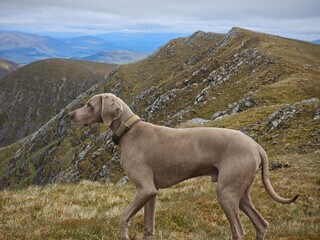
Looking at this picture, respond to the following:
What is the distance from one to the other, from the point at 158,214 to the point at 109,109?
3968 mm

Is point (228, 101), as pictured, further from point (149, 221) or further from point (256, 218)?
point (149, 221)

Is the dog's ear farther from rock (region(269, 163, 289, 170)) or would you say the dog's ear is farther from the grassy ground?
rock (region(269, 163, 289, 170))

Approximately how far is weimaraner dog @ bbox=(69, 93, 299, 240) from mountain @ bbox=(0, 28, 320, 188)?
18365mm

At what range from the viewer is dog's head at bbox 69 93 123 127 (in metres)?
7.62

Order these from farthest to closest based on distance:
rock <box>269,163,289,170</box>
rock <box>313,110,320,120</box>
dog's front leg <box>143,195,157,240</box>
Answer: rock <box>313,110,320,120</box> → rock <box>269,163,289,170</box> → dog's front leg <box>143,195,157,240</box>

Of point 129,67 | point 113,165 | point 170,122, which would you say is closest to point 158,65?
point 129,67

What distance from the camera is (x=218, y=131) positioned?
7.02 m

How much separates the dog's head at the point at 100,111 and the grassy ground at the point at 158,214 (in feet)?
8.13

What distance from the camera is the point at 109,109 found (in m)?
7.60

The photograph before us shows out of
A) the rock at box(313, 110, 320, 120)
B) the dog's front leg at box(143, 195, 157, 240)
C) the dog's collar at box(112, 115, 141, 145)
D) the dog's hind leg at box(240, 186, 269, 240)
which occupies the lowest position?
the rock at box(313, 110, 320, 120)

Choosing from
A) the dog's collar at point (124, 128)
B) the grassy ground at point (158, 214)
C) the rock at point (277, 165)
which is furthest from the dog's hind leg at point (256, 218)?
the rock at point (277, 165)

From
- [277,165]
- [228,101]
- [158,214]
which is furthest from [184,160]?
[228,101]

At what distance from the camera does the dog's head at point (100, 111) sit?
7.62 metres

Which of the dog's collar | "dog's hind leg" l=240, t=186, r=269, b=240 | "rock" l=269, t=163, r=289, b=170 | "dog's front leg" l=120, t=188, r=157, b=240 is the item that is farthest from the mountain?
"dog's front leg" l=120, t=188, r=157, b=240
